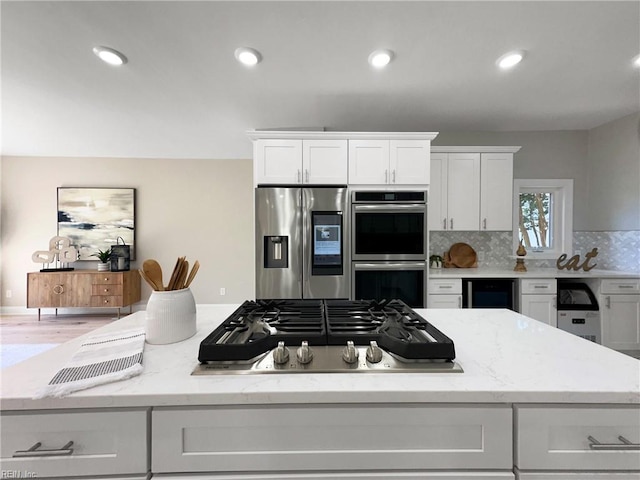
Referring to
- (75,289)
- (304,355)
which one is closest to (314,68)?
(304,355)

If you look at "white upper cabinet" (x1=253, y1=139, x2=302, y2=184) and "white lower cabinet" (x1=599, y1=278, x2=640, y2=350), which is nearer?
"white upper cabinet" (x1=253, y1=139, x2=302, y2=184)

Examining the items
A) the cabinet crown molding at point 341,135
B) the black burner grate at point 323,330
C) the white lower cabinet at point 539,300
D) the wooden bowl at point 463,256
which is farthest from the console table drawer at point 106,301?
the white lower cabinet at point 539,300

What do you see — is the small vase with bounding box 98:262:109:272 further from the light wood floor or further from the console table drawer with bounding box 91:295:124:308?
the light wood floor

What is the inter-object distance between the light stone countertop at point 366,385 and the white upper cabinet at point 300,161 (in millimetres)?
2076

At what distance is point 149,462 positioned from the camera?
0.63 meters

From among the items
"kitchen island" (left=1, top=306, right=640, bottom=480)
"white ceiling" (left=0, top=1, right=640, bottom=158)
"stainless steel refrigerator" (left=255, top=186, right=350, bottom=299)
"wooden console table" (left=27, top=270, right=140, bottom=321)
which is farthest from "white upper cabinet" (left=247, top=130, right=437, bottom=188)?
"wooden console table" (left=27, top=270, right=140, bottom=321)

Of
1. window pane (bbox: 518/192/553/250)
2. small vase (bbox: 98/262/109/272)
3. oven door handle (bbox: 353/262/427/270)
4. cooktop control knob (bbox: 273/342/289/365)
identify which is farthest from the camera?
small vase (bbox: 98/262/109/272)

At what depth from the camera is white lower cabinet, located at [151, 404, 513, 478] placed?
63 cm

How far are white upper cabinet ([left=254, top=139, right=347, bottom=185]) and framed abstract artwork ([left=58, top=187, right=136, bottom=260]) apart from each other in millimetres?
2834

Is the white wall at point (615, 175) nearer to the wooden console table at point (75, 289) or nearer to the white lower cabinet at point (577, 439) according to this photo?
the white lower cabinet at point (577, 439)

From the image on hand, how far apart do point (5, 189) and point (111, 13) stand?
166 inches

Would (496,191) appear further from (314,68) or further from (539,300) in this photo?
(314,68)

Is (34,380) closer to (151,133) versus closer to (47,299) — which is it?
(151,133)

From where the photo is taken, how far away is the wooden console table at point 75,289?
148 inches
